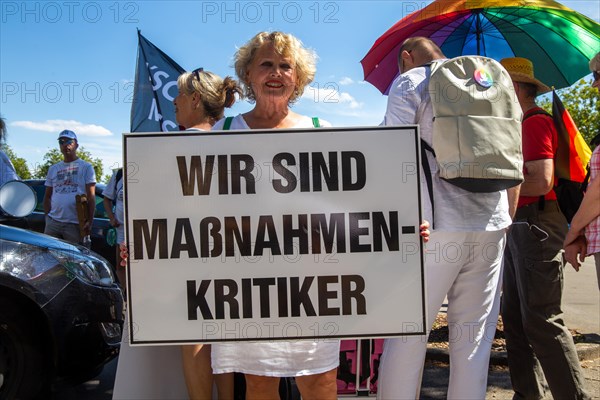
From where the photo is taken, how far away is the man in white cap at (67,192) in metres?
7.12

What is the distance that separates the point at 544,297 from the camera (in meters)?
3.25

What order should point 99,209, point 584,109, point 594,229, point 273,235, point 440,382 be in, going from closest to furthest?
1. point 273,235
2. point 594,229
3. point 440,382
4. point 99,209
5. point 584,109

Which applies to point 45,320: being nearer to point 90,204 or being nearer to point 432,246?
point 432,246

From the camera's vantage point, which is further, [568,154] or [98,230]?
[98,230]

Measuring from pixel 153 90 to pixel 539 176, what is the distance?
444 centimetres

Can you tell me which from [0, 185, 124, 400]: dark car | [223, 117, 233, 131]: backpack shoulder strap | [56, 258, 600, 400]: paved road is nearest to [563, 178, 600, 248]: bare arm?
[56, 258, 600, 400]: paved road

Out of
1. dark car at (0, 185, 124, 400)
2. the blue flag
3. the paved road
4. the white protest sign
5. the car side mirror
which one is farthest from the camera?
the blue flag

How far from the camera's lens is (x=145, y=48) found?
657cm

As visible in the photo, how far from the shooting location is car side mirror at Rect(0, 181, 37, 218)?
166 inches

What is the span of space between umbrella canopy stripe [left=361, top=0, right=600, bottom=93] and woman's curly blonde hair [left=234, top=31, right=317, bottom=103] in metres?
1.60

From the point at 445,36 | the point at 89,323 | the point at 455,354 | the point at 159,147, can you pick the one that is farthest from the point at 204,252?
the point at 445,36

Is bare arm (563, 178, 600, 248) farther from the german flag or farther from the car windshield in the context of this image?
the car windshield

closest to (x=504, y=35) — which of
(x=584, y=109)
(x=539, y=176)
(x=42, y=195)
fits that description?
(x=539, y=176)

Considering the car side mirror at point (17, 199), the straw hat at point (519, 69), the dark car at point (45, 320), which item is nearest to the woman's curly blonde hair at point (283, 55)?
the straw hat at point (519, 69)
